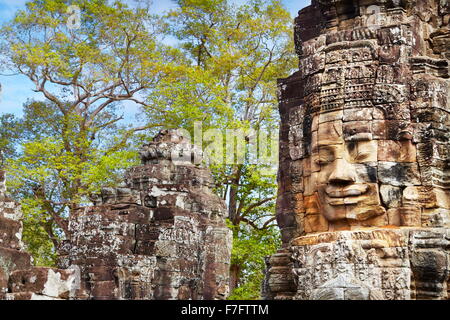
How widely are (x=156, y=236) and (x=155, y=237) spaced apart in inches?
1.0

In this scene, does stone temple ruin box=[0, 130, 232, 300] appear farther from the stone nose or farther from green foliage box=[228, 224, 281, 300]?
green foliage box=[228, 224, 281, 300]

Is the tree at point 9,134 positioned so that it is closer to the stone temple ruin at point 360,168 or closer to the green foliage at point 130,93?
the green foliage at point 130,93

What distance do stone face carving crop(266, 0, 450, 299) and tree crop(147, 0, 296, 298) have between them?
11.1 metres

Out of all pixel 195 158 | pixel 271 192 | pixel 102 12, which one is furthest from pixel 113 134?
pixel 195 158

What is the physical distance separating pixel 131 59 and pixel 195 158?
34.2ft

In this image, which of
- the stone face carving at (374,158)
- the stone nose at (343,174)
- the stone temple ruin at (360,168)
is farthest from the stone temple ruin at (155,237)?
the stone nose at (343,174)

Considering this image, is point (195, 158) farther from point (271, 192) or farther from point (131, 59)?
point (131, 59)

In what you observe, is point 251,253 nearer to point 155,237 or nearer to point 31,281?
point 155,237

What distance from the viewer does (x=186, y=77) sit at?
23062 millimetres

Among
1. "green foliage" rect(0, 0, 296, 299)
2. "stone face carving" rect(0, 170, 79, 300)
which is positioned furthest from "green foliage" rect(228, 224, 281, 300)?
"stone face carving" rect(0, 170, 79, 300)

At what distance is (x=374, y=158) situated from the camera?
8.13 meters

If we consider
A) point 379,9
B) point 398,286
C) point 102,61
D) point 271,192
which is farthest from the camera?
point 102,61

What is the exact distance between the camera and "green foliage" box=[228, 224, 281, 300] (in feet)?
60.6

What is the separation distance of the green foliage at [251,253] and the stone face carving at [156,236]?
17.1ft
